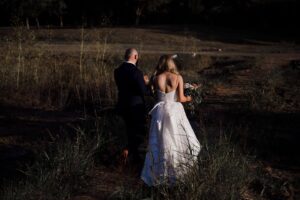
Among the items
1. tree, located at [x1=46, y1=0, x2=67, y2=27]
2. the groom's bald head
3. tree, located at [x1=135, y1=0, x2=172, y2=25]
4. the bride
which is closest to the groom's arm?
the groom's bald head

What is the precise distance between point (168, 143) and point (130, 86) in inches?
43.7

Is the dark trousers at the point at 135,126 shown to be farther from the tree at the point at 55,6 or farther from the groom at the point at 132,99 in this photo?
the tree at the point at 55,6

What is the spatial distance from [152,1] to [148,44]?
12310 mm

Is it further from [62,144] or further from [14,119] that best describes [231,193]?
[14,119]

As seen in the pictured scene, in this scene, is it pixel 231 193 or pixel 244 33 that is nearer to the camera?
pixel 231 193

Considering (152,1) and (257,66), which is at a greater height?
(152,1)

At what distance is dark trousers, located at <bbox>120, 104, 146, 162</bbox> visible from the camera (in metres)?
6.90

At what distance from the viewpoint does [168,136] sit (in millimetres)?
6031

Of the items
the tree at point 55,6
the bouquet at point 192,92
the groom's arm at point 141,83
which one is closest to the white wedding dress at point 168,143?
the groom's arm at point 141,83

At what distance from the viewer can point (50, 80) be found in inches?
465

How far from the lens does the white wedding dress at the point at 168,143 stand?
5773 mm

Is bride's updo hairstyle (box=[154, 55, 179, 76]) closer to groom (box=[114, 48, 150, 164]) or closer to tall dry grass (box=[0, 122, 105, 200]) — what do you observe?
groom (box=[114, 48, 150, 164])

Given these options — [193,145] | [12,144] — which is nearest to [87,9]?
[12,144]

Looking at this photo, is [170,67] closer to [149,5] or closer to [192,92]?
[192,92]
